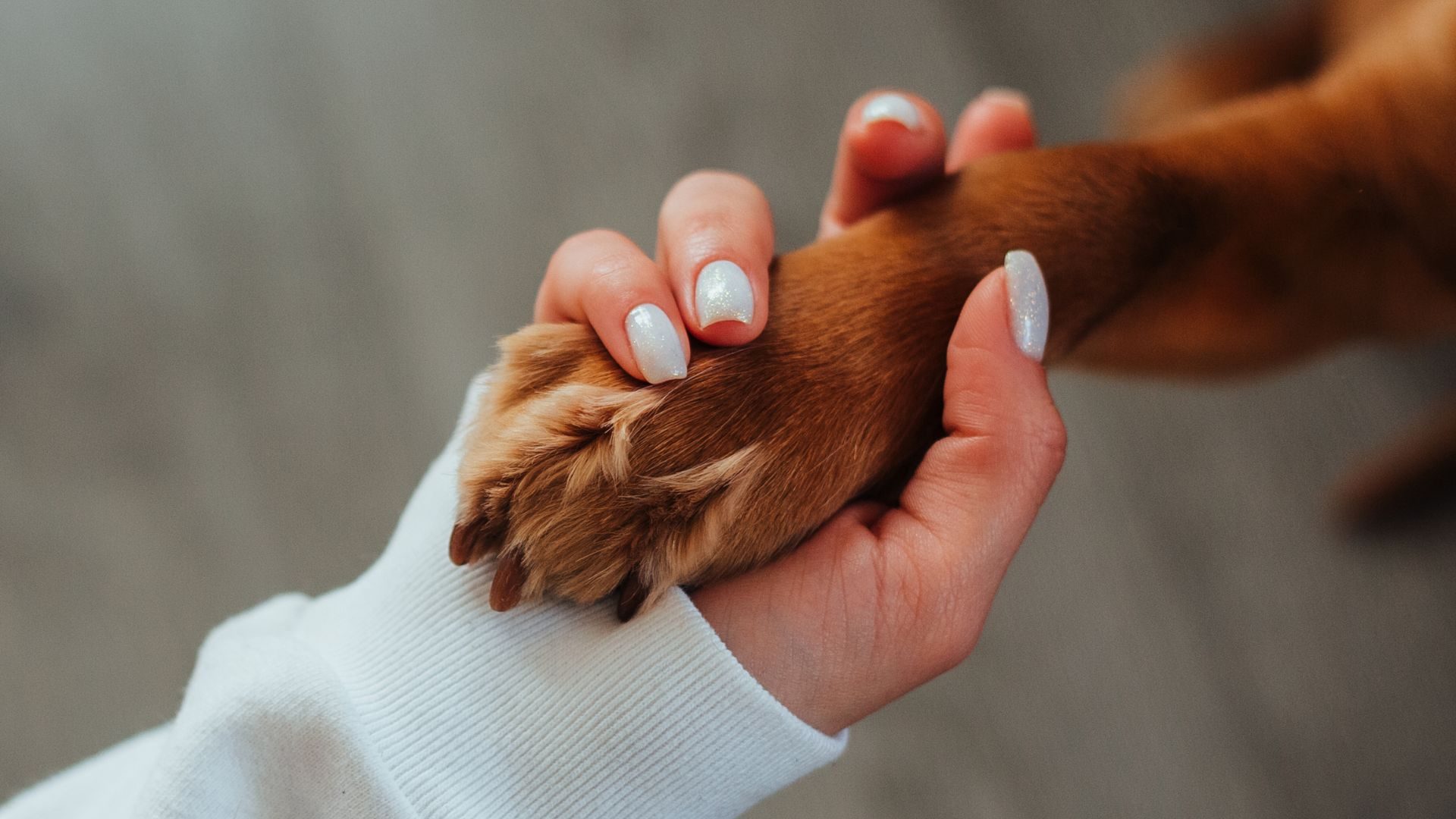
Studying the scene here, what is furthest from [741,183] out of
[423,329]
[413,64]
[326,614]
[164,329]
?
[164,329]

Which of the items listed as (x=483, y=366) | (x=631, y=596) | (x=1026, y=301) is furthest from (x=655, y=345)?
(x=483, y=366)

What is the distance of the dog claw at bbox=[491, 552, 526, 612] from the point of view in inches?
25.0

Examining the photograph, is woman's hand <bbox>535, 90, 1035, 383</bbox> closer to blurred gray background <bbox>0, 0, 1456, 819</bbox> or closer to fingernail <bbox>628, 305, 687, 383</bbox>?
fingernail <bbox>628, 305, 687, 383</bbox>

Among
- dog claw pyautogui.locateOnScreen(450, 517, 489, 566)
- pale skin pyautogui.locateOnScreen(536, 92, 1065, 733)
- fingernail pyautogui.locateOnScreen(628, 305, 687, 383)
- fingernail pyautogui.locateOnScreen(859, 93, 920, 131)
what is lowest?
pale skin pyautogui.locateOnScreen(536, 92, 1065, 733)

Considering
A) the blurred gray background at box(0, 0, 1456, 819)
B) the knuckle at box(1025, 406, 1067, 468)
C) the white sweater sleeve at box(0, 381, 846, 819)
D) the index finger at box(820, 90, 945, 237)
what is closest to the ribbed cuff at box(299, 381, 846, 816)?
the white sweater sleeve at box(0, 381, 846, 819)

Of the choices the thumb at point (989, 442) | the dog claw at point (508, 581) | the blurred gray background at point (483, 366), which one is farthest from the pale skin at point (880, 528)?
the blurred gray background at point (483, 366)

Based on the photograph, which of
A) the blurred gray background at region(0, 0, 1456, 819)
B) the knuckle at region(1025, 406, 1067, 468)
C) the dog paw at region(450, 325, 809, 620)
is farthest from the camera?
the blurred gray background at region(0, 0, 1456, 819)

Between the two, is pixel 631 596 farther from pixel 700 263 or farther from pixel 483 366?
pixel 483 366

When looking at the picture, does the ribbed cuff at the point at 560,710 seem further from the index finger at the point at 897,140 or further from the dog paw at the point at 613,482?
the index finger at the point at 897,140

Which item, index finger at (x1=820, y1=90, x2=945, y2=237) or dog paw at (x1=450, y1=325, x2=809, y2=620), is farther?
index finger at (x1=820, y1=90, x2=945, y2=237)

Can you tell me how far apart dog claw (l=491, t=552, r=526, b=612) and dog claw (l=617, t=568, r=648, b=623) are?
0.06 m

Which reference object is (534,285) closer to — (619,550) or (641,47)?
(641,47)

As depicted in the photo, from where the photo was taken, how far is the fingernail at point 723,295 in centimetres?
66

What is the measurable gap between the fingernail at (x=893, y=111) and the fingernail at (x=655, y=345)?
28 cm
